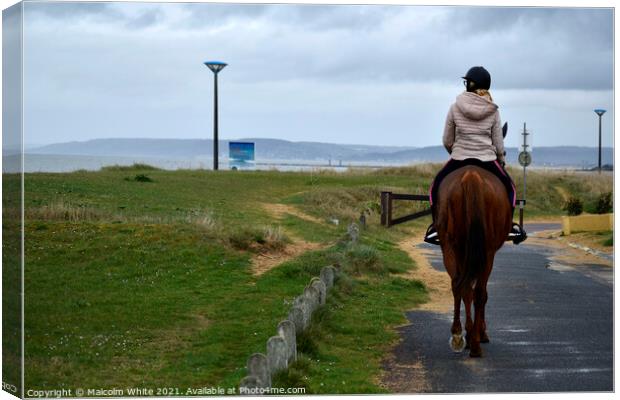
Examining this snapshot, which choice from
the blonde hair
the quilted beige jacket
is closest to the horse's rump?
the quilted beige jacket

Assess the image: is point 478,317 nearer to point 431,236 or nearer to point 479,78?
point 431,236

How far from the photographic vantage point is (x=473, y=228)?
10.6 meters

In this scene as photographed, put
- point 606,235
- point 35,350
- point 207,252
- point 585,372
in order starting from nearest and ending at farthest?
point 585,372, point 35,350, point 207,252, point 606,235

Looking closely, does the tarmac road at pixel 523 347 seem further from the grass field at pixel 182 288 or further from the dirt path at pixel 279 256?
the dirt path at pixel 279 256

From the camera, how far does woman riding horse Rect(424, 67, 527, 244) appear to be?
1136cm

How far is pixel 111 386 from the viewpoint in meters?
9.59

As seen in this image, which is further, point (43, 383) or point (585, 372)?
point (585, 372)

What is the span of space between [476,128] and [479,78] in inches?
24.3

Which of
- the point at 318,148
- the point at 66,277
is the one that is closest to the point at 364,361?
the point at 66,277

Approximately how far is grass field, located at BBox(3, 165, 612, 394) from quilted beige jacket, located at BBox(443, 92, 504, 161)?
275cm

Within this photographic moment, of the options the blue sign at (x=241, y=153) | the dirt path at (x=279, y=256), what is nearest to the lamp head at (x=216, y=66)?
the blue sign at (x=241, y=153)

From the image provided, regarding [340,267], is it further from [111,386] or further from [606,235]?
[606,235]

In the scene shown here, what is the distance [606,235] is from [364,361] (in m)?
18.9

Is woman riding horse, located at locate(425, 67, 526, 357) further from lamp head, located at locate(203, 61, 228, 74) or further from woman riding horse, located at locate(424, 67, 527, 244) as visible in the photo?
lamp head, located at locate(203, 61, 228, 74)
